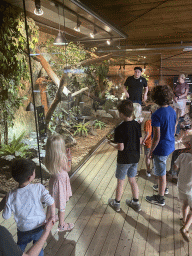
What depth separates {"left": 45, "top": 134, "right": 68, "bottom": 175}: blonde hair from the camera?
2.26 meters

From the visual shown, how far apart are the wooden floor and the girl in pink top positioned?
232 millimetres

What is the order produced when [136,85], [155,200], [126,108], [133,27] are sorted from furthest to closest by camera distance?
[133,27], [136,85], [155,200], [126,108]

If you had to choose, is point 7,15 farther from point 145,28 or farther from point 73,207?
point 145,28

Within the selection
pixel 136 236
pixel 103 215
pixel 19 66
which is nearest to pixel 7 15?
pixel 19 66

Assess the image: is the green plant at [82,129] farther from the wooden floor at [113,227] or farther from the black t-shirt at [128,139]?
the black t-shirt at [128,139]

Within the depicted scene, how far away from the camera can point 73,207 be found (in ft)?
9.73

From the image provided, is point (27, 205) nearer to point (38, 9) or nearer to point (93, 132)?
point (38, 9)

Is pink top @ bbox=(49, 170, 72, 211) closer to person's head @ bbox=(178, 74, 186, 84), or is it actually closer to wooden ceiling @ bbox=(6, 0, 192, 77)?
wooden ceiling @ bbox=(6, 0, 192, 77)

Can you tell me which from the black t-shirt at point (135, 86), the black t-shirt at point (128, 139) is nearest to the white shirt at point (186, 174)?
the black t-shirt at point (128, 139)

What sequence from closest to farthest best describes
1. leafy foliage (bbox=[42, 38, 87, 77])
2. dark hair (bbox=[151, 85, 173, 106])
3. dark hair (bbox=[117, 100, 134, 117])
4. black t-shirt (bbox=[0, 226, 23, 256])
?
black t-shirt (bbox=[0, 226, 23, 256]) < dark hair (bbox=[117, 100, 134, 117]) < dark hair (bbox=[151, 85, 173, 106]) < leafy foliage (bbox=[42, 38, 87, 77])

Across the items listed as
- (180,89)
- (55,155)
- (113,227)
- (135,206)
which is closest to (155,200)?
(135,206)

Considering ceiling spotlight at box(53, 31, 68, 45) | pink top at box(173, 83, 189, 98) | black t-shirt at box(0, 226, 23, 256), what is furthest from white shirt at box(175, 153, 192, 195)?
pink top at box(173, 83, 189, 98)

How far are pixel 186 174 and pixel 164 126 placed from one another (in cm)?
66

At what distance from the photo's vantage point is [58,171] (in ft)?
7.61
